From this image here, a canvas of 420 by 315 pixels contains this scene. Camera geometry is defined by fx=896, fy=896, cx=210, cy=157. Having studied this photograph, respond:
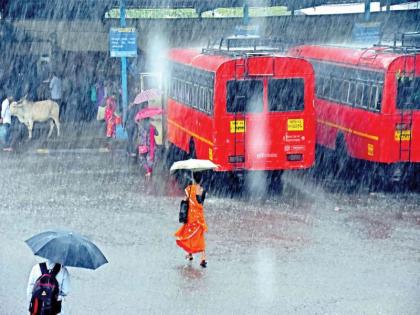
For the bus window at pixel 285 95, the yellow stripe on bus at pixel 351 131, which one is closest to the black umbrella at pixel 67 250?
the bus window at pixel 285 95

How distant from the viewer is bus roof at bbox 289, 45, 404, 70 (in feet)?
57.5

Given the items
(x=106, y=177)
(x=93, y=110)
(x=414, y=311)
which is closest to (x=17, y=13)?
(x=93, y=110)

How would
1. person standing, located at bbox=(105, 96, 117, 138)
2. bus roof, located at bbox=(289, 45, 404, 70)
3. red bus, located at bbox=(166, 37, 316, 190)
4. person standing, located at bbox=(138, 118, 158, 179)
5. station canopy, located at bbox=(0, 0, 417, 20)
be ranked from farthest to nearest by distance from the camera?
station canopy, located at bbox=(0, 0, 417, 20)
person standing, located at bbox=(105, 96, 117, 138)
person standing, located at bbox=(138, 118, 158, 179)
bus roof, located at bbox=(289, 45, 404, 70)
red bus, located at bbox=(166, 37, 316, 190)

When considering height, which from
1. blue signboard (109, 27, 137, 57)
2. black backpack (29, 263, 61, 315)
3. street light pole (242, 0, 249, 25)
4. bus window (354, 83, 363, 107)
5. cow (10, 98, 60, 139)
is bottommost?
cow (10, 98, 60, 139)

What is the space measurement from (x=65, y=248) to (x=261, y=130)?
9916 mm

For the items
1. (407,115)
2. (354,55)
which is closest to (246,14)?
(354,55)

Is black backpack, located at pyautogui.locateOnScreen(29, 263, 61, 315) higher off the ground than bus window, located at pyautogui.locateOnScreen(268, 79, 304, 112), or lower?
lower

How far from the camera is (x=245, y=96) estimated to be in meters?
17.2

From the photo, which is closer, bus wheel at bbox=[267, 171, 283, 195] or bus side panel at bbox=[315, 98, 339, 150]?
bus wheel at bbox=[267, 171, 283, 195]

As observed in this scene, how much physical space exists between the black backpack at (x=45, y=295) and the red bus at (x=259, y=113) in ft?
31.5

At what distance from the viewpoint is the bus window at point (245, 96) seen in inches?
674

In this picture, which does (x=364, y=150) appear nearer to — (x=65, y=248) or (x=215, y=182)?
(x=215, y=182)

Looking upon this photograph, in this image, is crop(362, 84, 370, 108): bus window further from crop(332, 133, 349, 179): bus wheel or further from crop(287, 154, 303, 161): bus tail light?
crop(287, 154, 303, 161): bus tail light

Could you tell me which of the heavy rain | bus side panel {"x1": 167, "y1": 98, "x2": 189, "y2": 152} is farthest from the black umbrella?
bus side panel {"x1": 167, "y1": 98, "x2": 189, "y2": 152}
